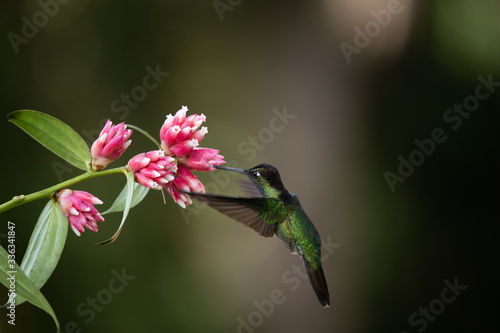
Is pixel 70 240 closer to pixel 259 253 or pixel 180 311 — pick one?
pixel 180 311

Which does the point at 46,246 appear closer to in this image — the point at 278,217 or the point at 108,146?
the point at 108,146

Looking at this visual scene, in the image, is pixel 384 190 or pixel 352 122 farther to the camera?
pixel 384 190

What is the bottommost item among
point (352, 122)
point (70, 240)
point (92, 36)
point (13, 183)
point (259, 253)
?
point (259, 253)

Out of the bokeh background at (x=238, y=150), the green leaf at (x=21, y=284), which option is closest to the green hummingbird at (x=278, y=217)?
the green leaf at (x=21, y=284)

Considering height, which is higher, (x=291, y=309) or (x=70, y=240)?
(x=70, y=240)

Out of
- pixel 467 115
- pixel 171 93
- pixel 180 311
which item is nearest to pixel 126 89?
pixel 171 93

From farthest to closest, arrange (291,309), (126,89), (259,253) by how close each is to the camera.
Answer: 1. (126,89)
2. (259,253)
3. (291,309)

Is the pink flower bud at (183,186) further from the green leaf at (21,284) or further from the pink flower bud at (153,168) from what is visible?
the green leaf at (21,284)
